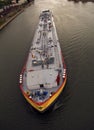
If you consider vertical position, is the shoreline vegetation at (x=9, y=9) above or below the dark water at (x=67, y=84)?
above

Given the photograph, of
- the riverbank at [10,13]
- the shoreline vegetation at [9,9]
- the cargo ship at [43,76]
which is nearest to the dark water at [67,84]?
the cargo ship at [43,76]

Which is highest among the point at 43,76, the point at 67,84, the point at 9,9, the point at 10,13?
the point at 9,9

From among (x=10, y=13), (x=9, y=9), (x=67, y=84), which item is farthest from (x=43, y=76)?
(x=9, y=9)

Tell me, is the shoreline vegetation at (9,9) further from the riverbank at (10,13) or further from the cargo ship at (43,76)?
the cargo ship at (43,76)

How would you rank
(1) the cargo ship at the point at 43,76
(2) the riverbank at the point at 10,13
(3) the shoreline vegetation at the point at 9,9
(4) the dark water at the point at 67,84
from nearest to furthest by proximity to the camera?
(4) the dark water at the point at 67,84, (1) the cargo ship at the point at 43,76, (2) the riverbank at the point at 10,13, (3) the shoreline vegetation at the point at 9,9

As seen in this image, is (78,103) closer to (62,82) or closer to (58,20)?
(62,82)

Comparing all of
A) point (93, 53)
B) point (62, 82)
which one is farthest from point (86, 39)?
point (62, 82)

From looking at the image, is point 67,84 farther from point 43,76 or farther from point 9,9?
point 9,9

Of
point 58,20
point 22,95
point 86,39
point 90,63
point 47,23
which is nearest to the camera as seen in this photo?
point 22,95
